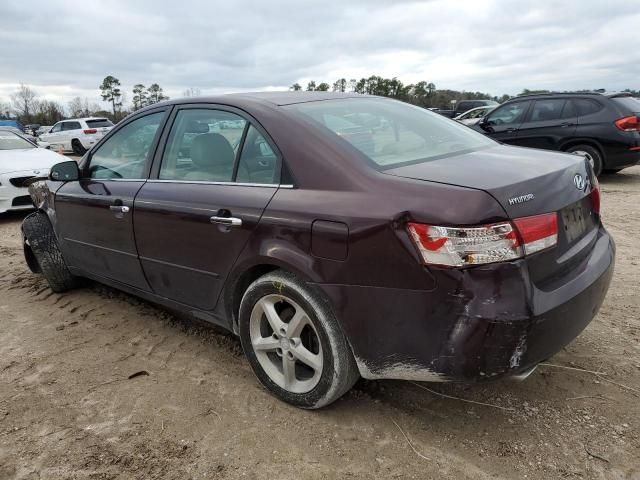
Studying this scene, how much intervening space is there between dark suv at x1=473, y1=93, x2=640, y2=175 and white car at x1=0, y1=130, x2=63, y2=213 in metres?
7.20

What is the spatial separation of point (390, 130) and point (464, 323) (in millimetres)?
1265

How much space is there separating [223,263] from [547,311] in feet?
5.17

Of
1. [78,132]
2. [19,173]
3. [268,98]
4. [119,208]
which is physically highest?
[268,98]

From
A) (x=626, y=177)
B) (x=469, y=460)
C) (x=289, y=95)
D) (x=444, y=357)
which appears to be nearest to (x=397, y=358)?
(x=444, y=357)

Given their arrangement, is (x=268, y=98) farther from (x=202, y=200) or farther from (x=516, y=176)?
(x=516, y=176)

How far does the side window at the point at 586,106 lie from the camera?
8797 millimetres

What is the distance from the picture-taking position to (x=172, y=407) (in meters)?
2.64

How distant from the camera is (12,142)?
9195 mm

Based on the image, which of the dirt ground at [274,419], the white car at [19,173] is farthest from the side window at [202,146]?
the white car at [19,173]

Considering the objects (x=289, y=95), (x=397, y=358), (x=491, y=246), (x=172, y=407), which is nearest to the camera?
(x=491, y=246)

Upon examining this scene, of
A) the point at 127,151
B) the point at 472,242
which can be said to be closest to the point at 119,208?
the point at 127,151

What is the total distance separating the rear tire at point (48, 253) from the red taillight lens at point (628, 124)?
863 cm

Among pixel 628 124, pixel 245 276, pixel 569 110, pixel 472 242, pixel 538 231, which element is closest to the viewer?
pixel 472 242

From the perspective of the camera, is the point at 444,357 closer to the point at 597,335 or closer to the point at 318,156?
the point at 318,156
